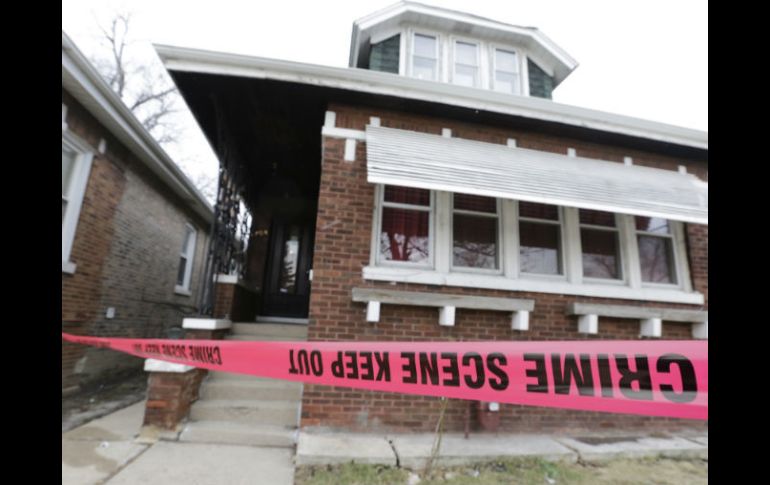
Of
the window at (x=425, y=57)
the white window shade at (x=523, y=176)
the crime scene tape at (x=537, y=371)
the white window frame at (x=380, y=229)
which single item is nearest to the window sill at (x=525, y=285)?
the white window frame at (x=380, y=229)

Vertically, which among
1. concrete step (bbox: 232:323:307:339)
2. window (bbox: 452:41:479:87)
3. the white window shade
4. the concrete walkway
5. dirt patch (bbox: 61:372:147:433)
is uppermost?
window (bbox: 452:41:479:87)

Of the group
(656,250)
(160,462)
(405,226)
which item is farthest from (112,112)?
(656,250)

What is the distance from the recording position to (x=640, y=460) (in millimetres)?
3672

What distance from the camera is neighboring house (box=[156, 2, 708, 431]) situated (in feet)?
13.1

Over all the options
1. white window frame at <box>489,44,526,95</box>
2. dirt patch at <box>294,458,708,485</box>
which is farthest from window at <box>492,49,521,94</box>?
dirt patch at <box>294,458,708,485</box>

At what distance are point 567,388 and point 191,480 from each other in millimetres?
2961

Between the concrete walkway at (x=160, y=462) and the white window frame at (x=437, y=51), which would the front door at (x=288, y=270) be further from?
the white window frame at (x=437, y=51)

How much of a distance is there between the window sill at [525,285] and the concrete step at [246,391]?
5.42ft

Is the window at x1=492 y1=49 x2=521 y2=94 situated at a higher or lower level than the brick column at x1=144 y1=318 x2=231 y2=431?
higher

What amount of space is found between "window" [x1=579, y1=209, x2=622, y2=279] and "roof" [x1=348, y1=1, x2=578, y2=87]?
410cm

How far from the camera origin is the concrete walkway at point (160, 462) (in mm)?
2850

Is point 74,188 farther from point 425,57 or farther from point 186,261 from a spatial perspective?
point 425,57

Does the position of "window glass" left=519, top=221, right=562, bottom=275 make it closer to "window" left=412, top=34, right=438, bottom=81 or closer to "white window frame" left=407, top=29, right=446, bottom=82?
"white window frame" left=407, top=29, right=446, bottom=82

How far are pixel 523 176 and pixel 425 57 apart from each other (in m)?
4.08
